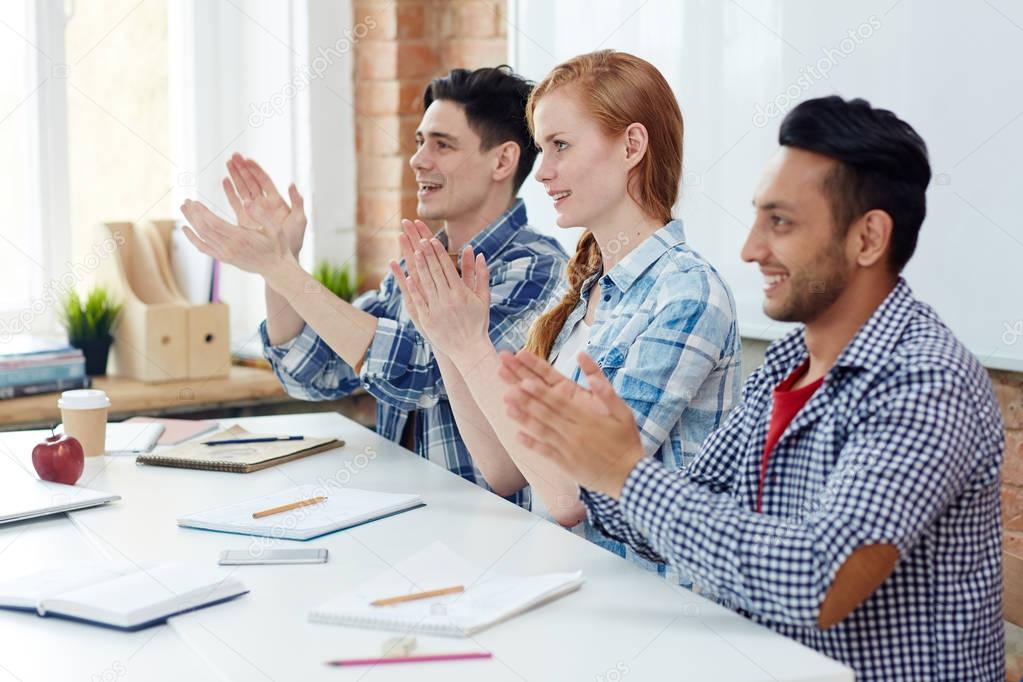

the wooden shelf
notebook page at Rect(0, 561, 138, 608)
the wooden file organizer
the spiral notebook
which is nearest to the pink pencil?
notebook page at Rect(0, 561, 138, 608)

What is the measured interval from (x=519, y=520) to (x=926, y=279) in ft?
2.94

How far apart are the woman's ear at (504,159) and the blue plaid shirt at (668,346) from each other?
53 cm

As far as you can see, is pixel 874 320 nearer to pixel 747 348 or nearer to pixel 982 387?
pixel 982 387

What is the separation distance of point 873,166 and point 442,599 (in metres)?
0.66

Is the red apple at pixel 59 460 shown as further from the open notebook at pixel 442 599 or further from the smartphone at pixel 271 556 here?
the open notebook at pixel 442 599

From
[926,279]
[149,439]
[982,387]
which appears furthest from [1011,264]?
[149,439]

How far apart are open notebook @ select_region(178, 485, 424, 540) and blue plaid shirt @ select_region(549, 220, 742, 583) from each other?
0.32 metres

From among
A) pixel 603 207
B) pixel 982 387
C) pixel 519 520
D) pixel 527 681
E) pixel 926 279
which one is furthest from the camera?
pixel 926 279

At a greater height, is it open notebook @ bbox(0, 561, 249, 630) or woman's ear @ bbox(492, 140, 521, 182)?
woman's ear @ bbox(492, 140, 521, 182)

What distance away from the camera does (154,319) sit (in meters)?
3.03

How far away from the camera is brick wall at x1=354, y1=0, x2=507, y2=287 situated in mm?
3320

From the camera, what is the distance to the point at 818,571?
1.13 metres

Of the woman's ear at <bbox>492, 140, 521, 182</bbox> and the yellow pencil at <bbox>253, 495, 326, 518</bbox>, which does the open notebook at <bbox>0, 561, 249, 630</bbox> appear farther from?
the woman's ear at <bbox>492, 140, 521, 182</bbox>

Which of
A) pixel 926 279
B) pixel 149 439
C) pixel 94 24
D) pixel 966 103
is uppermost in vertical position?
pixel 94 24
